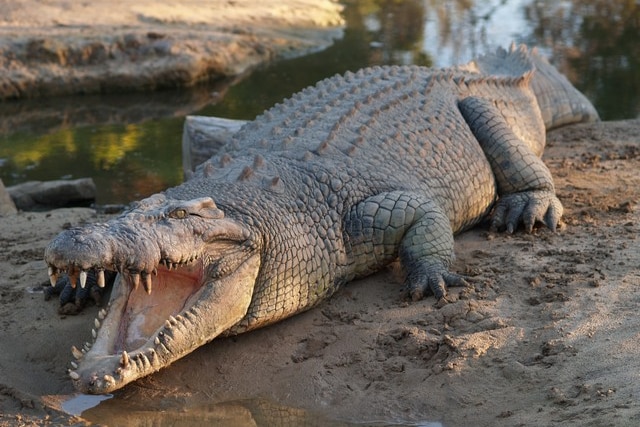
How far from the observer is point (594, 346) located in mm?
4035

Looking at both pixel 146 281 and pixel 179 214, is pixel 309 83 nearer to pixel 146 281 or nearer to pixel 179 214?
pixel 179 214

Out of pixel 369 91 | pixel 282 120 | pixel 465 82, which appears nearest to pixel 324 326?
pixel 282 120

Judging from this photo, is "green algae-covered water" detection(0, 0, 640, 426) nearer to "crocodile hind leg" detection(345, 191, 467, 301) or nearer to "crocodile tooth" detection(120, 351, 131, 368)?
"crocodile tooth" detection(120, 351, 131, 368)

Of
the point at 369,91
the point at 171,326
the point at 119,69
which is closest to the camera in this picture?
the point at 171,326

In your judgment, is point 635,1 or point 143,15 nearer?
point 143,15

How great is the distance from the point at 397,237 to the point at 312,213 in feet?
1.63

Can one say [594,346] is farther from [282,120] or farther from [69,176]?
[69,176]

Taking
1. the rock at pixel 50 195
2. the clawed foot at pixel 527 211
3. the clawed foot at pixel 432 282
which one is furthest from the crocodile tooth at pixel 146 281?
the rock at pixel 50 195

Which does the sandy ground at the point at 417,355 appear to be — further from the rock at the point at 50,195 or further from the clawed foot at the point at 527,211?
the rock at the point at 50,195

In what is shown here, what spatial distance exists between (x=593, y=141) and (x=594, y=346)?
4.21 metres

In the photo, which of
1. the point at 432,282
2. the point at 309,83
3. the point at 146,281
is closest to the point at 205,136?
the point at 432,282

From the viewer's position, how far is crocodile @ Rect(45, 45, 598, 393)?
399 cm

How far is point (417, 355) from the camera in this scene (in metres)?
4.27

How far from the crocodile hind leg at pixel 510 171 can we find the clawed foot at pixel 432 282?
1023 mm
